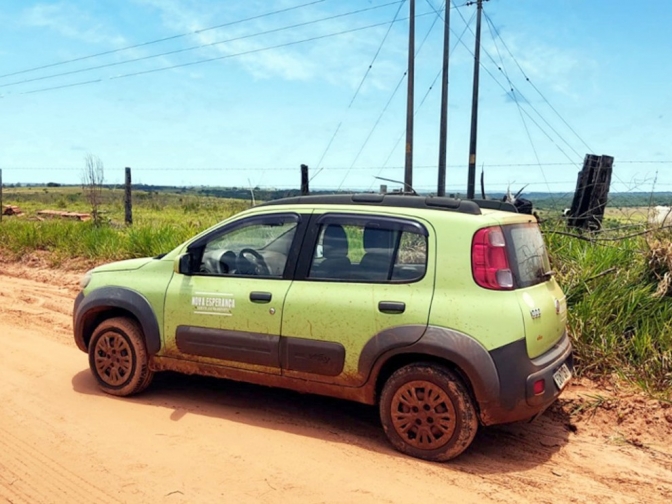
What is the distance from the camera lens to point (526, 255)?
164 inches

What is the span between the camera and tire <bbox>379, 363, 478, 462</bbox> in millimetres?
3865

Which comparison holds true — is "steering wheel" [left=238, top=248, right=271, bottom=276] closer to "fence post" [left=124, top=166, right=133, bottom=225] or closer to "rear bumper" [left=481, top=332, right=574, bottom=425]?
"rear bumper" [left=481, top=332, right=574, bottom=425]

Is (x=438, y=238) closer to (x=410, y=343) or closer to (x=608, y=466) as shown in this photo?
(x=410, y=343)

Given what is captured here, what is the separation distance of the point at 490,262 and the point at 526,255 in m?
0.43

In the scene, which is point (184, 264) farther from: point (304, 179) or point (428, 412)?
point (304, 179)

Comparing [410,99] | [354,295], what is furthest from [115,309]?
[410,99]

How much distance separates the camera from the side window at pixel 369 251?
413cm

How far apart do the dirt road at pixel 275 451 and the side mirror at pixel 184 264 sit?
113 cm

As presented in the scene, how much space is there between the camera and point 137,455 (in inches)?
156

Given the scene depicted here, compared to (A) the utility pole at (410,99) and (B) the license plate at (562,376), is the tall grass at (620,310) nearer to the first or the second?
(B) the license plate at (562,376)

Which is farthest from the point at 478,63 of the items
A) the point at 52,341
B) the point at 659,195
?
the point at 52,341

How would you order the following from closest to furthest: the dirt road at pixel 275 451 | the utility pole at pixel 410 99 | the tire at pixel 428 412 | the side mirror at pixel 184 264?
the dirt road at pixel 275 451, the tire at pixel 428 412, the side mirror at pixel 184 264, the utility pole at pixel 410 99

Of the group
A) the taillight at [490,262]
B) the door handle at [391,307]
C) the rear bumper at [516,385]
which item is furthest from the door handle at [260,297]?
the rear bumper at [516,385]

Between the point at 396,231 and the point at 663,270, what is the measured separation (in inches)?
132
